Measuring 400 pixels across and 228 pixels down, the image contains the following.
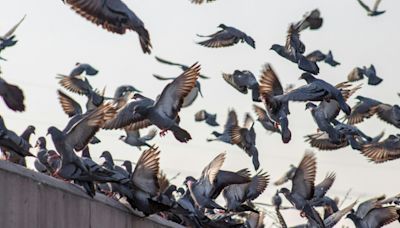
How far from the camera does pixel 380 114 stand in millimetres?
38844

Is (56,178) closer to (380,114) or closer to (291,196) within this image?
(291,196)

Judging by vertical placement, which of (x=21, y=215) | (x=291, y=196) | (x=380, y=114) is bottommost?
(x=21, y=215)

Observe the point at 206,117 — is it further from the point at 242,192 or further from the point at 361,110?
the point at 242,192

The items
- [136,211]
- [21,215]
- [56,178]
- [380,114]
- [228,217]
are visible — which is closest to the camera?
[21,215]

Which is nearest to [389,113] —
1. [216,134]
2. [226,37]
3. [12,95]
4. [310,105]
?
[310,105]

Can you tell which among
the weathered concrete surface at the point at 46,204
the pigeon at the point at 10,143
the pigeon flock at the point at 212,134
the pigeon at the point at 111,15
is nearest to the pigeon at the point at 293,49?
the pigeon flock at the point at 212,134

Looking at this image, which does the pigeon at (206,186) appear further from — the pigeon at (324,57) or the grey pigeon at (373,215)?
the pigeon at (324,57)

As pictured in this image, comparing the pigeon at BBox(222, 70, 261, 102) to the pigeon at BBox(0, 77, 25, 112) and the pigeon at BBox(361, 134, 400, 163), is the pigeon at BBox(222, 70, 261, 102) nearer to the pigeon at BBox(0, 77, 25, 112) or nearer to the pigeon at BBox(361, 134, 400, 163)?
the pigeon at BBox(361, 134, 400, 163)

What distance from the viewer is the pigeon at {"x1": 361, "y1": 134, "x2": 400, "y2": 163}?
38.0 meters

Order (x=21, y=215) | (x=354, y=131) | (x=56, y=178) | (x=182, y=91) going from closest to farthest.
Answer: (x=21, y=215)
(x=56, y=178)
(x=182, y=91)
(x=354, y=131)

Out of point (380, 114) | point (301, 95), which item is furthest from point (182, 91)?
point (380, 114)

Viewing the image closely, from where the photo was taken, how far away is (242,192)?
33.9 meters

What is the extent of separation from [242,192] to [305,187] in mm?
1170

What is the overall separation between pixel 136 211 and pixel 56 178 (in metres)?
2.81
